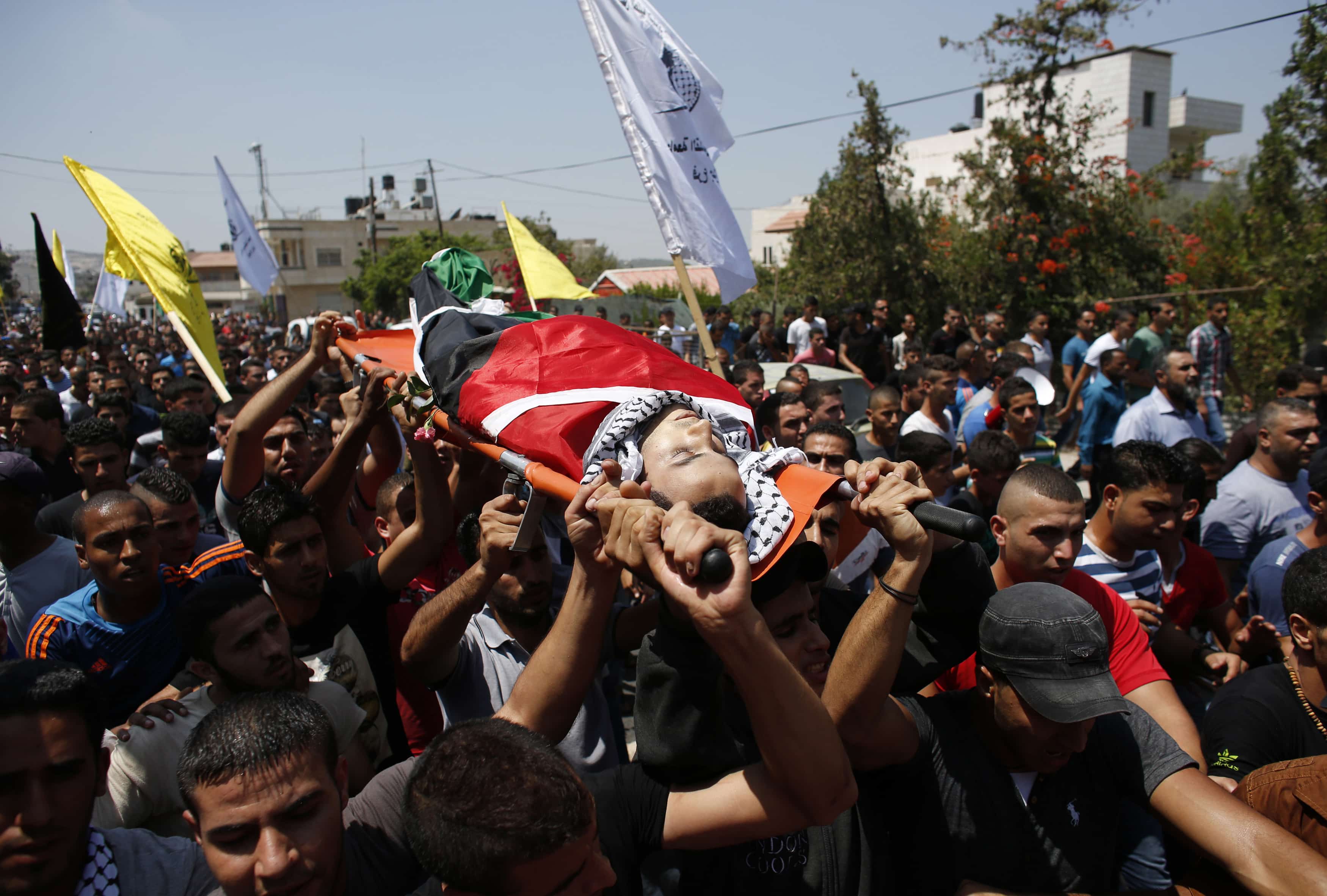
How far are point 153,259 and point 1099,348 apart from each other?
787 centimetres

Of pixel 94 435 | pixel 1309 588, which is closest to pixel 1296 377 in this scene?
pixel 1309 588

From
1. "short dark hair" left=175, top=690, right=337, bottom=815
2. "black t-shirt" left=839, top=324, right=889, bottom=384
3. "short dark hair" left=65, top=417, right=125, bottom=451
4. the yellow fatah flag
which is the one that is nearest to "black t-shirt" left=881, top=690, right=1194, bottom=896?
"short dark hair" left=175, top=690, right=337, bottom=815

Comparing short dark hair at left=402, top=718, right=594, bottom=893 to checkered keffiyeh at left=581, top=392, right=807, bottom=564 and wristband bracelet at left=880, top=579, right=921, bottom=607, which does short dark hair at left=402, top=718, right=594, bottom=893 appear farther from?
wristband bracelet at left=880, top=579, right=921, bottom=607

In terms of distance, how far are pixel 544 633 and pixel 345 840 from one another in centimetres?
91

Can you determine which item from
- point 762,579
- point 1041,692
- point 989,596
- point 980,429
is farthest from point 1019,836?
point 980,429

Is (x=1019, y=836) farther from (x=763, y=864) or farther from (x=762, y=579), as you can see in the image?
(x=762, y=579)

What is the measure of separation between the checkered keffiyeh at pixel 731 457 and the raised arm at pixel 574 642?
0.14m

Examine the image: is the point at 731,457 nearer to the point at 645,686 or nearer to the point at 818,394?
the point at 645,686

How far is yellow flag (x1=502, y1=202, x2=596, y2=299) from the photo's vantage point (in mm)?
7848

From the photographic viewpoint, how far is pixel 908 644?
88.6 inches

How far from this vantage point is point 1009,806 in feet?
6.64

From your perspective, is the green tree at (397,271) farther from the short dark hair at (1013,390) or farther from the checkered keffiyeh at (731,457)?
the checkered keffiyeh at (731,457)

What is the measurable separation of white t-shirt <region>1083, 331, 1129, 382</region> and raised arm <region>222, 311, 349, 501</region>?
22.8ft

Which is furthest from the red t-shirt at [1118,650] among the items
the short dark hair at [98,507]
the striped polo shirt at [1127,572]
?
the short dark hair at [98,507]
